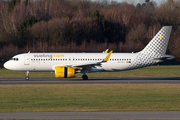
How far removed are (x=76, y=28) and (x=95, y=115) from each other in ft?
214

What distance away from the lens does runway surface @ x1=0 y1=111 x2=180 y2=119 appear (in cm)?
1425

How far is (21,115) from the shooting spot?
14734 millimetres

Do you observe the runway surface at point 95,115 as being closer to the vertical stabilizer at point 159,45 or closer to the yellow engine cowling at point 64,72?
the yellow engine cowling at point 64,72

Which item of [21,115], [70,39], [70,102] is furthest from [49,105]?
[70,39]

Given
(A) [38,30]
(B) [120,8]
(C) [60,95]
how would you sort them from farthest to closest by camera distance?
1. (B) [120,8]
2. (A) [38,30]
3. (C) [60,95]

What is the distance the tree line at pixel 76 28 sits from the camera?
72.8 meters

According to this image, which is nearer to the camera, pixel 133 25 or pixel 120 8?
pixel 133 25

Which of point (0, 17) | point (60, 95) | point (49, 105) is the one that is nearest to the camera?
point (49, 105)

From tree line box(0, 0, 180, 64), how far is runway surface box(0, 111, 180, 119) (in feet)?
173

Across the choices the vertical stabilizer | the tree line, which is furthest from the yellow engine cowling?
the tree line

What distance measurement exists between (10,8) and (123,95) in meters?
81.4

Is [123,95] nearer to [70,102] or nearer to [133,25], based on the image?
[70,102]

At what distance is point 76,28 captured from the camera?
259 ft

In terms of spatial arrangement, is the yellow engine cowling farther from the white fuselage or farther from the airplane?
the white fuselage
